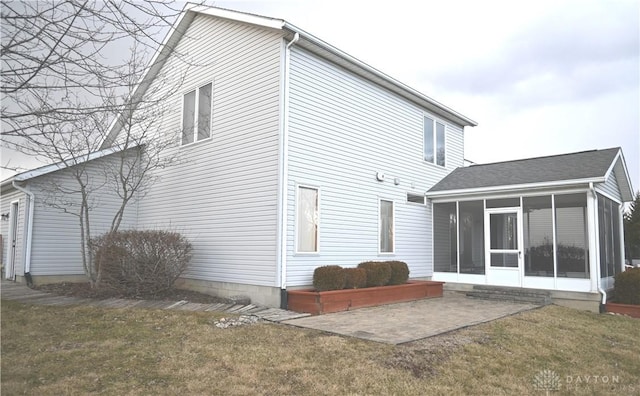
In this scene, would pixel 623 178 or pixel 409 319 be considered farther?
pixel 623 178

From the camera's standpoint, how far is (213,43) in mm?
11672

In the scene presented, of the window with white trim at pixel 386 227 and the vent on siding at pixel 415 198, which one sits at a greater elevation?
the vent on siding at pixel 415 198

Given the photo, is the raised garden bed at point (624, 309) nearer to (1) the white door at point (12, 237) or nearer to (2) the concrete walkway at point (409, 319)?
(2) the concrete walkway at point (409, 319)

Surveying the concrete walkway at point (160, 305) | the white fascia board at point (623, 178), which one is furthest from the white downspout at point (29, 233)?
the white fascia board at point (623, 178)

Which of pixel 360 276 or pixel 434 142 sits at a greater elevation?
pixel 434 142

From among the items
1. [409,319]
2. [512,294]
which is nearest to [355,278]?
[409,319]

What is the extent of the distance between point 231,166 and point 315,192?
6.85ft

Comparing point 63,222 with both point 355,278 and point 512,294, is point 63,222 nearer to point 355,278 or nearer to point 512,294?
point 355,278

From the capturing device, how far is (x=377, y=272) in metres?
10.4

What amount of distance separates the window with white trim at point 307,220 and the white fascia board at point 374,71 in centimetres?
313

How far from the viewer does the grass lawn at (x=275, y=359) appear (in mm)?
4820

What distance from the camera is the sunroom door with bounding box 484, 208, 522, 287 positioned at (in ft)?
39.5

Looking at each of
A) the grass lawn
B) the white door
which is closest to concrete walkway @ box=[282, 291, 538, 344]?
the grass lawn

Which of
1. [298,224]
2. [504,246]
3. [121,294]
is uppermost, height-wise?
[298,224]
